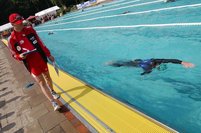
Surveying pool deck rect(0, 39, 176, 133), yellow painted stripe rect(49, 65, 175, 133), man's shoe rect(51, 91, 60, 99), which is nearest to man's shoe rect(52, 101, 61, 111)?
pool deck rect(0, 39, 176, 133)

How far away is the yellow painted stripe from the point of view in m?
3.62

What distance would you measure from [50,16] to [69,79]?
33080 millimetres

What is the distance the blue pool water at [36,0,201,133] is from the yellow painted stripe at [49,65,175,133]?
94 centimetres

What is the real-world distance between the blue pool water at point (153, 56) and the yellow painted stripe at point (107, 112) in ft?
3.10

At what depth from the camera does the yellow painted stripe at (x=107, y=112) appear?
3.62 m

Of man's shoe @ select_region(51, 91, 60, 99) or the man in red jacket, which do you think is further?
man's shoe @ select_region(51, 91, 60, 99)

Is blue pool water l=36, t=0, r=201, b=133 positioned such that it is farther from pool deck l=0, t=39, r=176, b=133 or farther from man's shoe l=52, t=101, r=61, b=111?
man's shoe l=52, t=101, r=61, b=111

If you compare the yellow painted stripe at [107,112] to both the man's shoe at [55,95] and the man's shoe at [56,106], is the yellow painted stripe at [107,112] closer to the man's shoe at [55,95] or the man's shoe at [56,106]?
the man's shoe at [55,95]

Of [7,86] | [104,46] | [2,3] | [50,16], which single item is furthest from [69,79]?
[2,3]

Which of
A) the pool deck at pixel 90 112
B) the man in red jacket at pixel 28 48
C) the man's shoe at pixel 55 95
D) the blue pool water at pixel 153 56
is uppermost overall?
the man in red jacket at pixel 28 48

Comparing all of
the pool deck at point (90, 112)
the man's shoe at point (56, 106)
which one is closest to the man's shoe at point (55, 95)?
the pool deck at point (90, 112)

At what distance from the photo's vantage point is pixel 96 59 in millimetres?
9781

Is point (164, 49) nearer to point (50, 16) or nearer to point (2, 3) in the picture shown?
point (50, 16)

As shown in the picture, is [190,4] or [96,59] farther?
[190,4]
